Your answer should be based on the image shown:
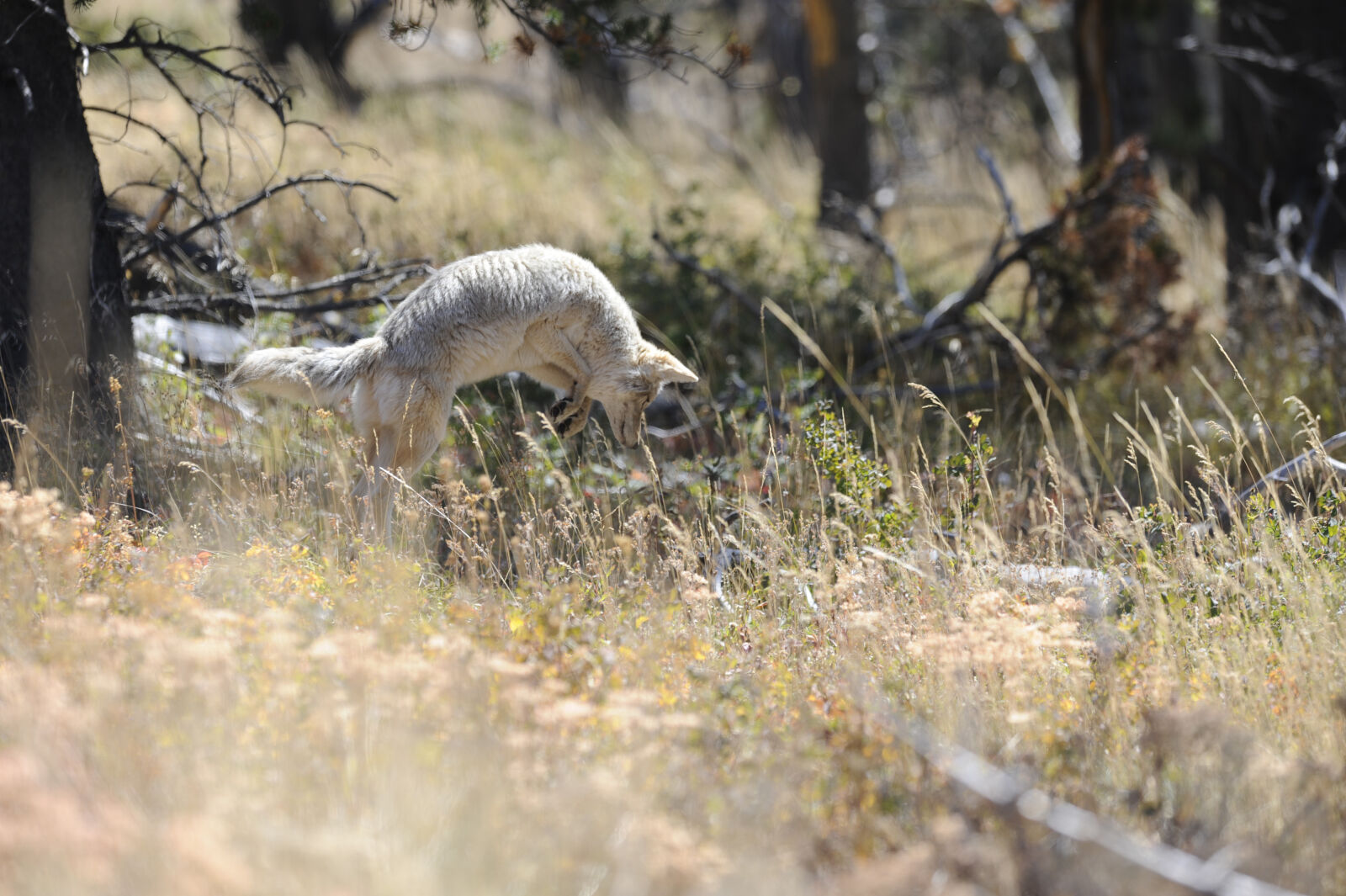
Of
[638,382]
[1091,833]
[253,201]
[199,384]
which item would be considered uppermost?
[253,201]

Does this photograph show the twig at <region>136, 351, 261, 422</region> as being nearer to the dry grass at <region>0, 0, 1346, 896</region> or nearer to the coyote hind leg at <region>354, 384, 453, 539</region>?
the dry grass at <region>0, 0, 1346, 896</region>

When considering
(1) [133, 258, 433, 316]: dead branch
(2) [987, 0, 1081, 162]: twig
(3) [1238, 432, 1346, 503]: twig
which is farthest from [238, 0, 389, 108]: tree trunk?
(3) [1238, 432, 1346, 503]: twig

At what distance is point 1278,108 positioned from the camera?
1014cm

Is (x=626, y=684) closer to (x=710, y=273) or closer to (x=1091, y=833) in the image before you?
(x=1091, y=833)

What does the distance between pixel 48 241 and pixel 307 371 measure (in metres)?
1.75

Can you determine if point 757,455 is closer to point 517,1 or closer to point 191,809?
point 517,1

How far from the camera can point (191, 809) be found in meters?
2.78

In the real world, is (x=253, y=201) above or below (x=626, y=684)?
above

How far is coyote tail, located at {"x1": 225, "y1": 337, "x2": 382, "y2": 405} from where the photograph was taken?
16.6 feet

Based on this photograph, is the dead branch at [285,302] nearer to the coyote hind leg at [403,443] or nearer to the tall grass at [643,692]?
the coyote hind leg at [403,443]

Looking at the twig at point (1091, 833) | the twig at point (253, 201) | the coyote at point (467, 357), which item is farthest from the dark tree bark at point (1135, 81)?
the twig at point (1091, 833)

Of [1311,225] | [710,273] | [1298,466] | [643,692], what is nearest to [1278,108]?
[1311,225]

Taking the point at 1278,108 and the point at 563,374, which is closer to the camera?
the point at 563,374

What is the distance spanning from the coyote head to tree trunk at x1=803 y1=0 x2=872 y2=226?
674 centimetres
